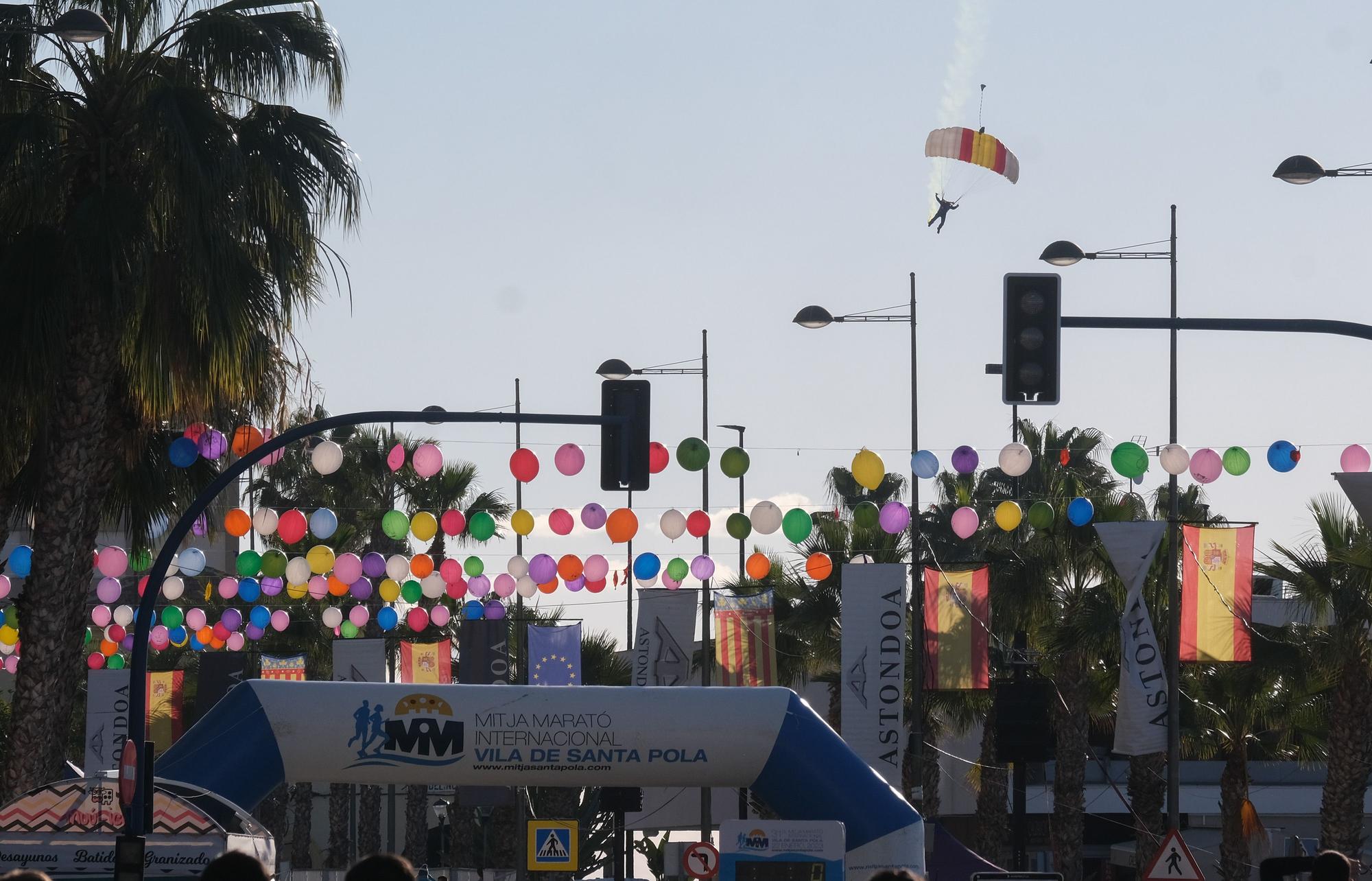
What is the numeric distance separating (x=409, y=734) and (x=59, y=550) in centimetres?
418

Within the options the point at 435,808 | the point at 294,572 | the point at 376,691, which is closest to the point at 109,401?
the point at 376,691

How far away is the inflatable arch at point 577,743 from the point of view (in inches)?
759

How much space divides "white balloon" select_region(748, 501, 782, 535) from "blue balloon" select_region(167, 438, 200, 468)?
7.61 m

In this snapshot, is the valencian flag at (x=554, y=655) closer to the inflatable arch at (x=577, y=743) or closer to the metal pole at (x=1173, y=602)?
the metal pole at (x=1173, y=602)

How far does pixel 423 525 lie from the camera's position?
25.9 meters

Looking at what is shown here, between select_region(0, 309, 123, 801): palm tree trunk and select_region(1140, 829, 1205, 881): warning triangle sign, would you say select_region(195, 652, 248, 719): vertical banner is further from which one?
select_region(1140, 829, 1205, 881): warning triangle sign

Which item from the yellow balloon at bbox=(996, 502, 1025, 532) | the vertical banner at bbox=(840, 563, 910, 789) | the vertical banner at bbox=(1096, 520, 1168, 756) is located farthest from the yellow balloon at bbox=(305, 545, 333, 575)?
the vertical banner at bbox=(1096, 520, 1168, 756)

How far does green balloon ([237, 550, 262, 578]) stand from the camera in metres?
27.6

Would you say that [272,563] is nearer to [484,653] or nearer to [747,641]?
[484,653]

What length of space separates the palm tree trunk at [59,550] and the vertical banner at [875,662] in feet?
38.6

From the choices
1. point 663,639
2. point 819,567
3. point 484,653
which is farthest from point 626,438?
point 484,653

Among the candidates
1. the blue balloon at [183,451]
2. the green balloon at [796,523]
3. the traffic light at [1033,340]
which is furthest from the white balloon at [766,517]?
the traffic light at [1033,340]

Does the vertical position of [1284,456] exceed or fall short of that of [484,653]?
it exceeds it

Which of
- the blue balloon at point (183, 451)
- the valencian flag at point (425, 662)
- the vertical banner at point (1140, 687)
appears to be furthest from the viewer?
the valencian flag at point (425, 662)
